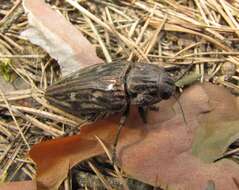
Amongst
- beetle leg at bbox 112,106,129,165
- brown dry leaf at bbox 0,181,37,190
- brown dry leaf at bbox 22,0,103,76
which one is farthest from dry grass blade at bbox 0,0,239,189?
beetle leg at bbox 112,106,129,165

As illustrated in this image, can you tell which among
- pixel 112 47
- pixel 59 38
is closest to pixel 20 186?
pixel 59 38

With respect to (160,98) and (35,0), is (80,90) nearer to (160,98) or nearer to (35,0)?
(160,98)

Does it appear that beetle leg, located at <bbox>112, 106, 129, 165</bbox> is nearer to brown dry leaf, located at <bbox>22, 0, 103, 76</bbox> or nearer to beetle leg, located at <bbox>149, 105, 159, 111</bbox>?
beetle leg, located at <bbox>149, 105, 159, 111</bbox>

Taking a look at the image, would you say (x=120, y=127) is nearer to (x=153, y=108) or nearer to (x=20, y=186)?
(x=153, y=108)

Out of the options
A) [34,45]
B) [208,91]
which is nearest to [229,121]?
[208,91]

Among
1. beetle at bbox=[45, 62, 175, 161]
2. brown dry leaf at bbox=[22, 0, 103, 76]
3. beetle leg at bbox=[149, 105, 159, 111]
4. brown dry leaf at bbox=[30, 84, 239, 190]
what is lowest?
brown dry leaf at bbox=[30, 84, 239, 190]

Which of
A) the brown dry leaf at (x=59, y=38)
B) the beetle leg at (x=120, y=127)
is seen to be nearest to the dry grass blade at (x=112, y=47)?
the brown dry leaf at (x=59, y=38)
